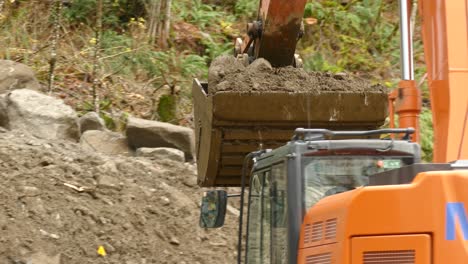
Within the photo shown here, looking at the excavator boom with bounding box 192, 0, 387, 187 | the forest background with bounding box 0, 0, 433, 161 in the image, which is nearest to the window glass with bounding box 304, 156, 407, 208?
the excavator boom with bounding box 192, 0, 387, 187

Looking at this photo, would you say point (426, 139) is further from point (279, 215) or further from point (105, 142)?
point (279, 215)

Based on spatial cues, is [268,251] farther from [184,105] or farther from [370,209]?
[184,105]

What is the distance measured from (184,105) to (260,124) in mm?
7035

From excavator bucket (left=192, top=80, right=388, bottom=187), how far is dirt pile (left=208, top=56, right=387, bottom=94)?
44 millimetres

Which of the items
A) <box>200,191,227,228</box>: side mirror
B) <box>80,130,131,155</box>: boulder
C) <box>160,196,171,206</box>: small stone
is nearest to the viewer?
<box>200,191,227,228</box>: side mirror

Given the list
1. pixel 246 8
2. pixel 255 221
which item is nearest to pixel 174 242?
pixel 255 221

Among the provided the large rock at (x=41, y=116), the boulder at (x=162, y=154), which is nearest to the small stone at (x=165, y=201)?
the boulder at (x=162, y=154)

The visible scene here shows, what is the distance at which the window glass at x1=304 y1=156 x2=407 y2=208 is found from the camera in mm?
4684

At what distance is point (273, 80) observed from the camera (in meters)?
6.98

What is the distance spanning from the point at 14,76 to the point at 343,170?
8.66 metres

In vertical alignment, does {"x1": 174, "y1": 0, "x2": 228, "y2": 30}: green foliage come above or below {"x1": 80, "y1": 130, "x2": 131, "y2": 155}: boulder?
above

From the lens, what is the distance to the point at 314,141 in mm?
4684

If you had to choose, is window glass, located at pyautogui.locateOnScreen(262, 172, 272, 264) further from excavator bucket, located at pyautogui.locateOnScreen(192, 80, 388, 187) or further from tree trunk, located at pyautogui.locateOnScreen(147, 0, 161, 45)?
tree trunk, located at pyautogui.locateOnScreen(147, 0, 161, 45)

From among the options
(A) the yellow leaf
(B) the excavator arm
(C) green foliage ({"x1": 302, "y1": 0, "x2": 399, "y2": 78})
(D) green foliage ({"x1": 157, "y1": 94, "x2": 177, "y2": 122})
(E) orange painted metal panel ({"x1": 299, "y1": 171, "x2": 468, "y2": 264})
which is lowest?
(A) the yellow leaf
